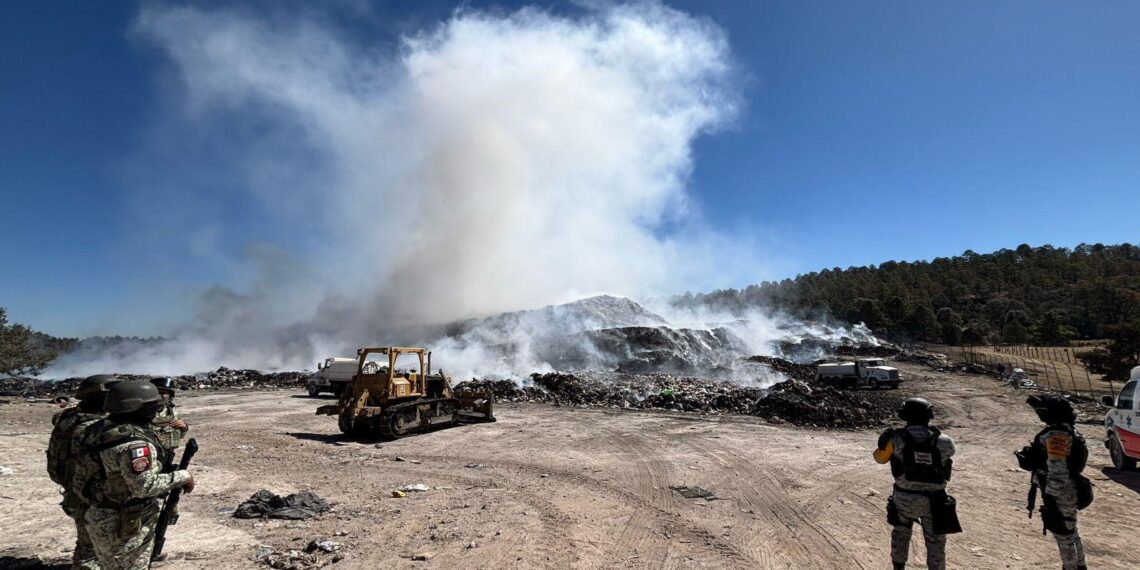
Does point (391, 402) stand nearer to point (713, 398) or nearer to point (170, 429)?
point (170, 429)

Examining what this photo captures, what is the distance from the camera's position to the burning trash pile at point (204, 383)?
28.4 metres

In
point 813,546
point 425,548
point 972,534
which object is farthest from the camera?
point 972,534

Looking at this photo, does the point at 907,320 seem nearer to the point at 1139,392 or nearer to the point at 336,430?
the point at 1139,392

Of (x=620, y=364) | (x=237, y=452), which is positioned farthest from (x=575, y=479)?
(x=620, y=364)

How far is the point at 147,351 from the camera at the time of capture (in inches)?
2082

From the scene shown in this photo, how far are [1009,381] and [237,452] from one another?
38.6 meters

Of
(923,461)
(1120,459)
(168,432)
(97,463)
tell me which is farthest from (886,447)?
(1120,459)

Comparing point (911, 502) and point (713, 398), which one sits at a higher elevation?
point (911, 502)

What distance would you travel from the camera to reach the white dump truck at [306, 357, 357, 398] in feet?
84.5

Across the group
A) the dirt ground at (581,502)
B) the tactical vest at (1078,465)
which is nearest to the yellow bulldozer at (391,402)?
the dirt ground at (581,502)

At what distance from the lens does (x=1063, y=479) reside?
13.9ft

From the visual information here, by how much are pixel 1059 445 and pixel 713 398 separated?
56.8 feet

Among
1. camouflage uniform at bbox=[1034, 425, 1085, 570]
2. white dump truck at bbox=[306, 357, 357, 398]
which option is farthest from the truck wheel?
white dump truck at bbox=[306, 357, 357, 398]

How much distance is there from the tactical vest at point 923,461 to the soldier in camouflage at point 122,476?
5120 millimetres
